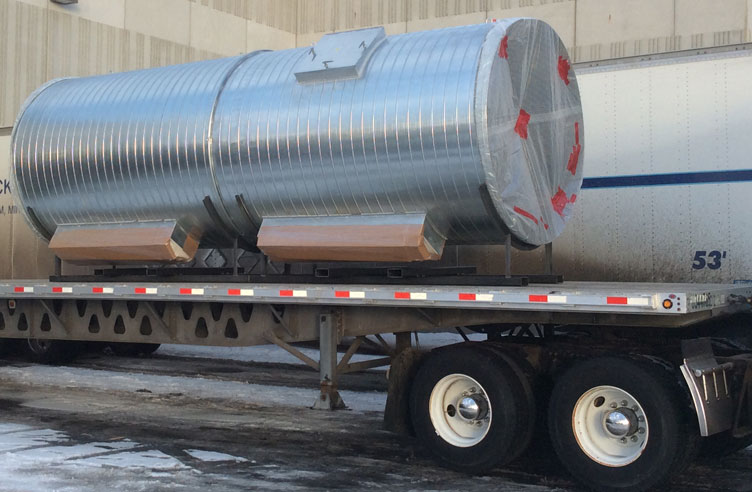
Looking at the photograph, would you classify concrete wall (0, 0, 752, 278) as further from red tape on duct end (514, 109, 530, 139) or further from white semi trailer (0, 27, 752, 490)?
red tape on duct end (514, 109, 530, 139)

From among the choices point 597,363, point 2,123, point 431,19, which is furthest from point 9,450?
point 431,19

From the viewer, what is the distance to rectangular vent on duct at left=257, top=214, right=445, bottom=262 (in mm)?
7746

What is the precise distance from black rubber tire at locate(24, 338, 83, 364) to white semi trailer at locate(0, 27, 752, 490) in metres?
3.57

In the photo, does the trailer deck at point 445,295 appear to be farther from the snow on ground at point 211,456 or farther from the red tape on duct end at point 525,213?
the snow on ground at point 211,456

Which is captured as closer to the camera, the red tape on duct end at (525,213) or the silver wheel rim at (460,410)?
the silver wheel rim at (460,410)

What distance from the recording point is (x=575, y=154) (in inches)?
338

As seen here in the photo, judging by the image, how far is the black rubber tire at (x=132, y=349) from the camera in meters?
15.1

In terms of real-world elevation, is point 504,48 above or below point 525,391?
above

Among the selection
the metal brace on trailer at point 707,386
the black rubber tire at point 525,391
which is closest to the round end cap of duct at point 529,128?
the black rubber tire at point 525,391

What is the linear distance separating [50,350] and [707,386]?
10.6m

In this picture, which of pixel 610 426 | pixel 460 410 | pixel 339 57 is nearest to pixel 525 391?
pixel 460 410

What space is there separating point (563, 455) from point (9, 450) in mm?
4588

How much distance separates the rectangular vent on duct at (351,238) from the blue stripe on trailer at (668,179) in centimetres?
203

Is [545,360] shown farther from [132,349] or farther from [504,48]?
[132,349]
